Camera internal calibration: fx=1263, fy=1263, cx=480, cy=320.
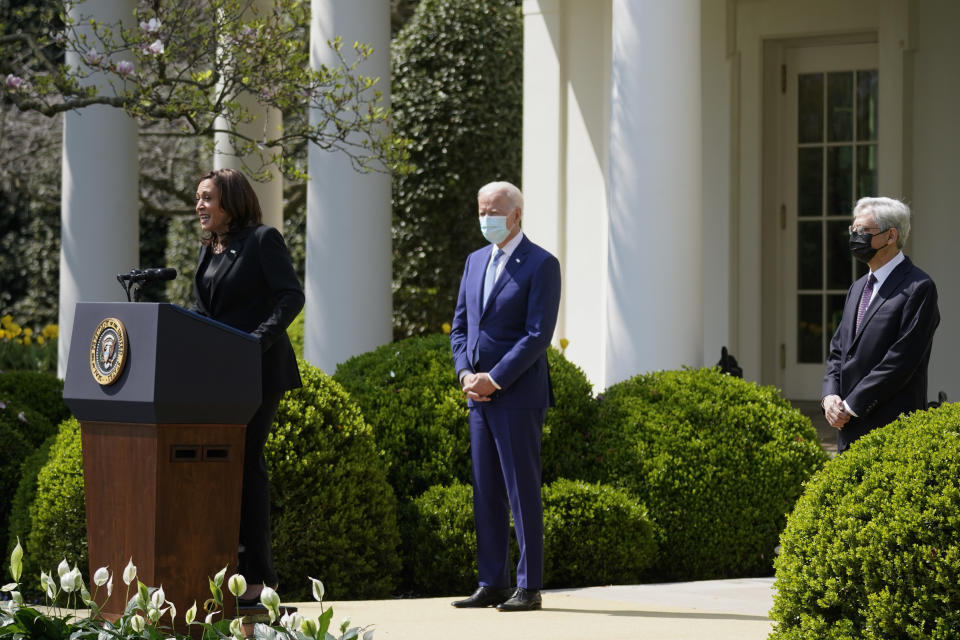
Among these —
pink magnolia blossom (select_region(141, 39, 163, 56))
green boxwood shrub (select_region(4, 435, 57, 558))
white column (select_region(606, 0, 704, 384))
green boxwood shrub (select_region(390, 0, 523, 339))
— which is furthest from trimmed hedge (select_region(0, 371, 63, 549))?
green boxwood shrub (select_region(390, 0, 523, 339))

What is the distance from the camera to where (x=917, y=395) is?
5.76m

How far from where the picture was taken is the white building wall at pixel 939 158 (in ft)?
37.4

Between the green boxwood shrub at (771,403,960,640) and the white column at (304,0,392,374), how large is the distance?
230 inches

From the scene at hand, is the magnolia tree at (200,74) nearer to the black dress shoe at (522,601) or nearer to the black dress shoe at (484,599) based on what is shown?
the black dress shoe at (484,599)

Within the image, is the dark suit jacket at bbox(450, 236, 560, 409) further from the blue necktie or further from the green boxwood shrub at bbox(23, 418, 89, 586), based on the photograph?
the green boxwood shrub at bbox(23, 418, 89, 586)

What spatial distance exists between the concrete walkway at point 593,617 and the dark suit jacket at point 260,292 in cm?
115

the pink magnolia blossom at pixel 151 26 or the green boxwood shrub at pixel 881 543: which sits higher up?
the pink magnolia blossom at pixel 151 26

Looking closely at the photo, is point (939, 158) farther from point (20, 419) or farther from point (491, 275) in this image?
point (20, 419)

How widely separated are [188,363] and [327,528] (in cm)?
259

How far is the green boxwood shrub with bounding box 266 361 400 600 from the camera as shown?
22.4 feet

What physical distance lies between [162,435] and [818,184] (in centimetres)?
926

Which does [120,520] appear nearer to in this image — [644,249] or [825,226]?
[644,249]

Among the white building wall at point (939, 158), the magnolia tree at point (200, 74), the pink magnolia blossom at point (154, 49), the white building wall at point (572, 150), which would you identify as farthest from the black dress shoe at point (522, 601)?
the white building wall at point (939, 158)

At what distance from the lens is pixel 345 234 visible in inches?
389
